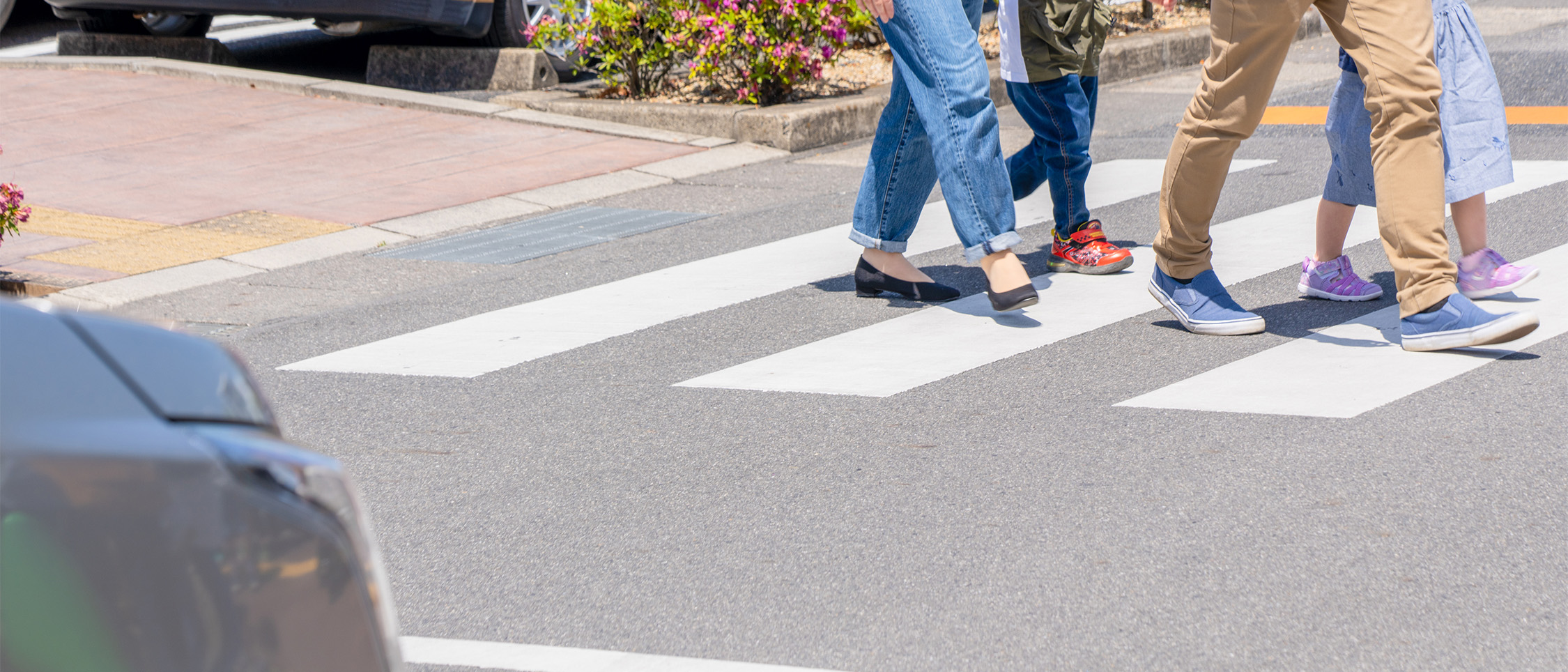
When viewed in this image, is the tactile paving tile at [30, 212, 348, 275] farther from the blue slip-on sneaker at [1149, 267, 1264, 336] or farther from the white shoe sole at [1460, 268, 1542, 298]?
the white shoe sole at [1460, 268, 1542, 298]

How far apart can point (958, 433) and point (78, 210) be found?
16.0 ft

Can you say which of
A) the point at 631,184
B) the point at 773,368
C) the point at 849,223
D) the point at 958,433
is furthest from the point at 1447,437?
the point at 631,184

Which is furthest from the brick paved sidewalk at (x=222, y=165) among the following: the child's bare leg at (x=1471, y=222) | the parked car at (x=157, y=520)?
the parked car at (x=157, y=520)

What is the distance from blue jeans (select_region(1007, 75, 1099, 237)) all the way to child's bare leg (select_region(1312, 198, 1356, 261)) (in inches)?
31.3

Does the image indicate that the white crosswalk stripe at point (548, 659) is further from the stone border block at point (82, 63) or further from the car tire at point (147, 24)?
the car tire at point (147, 24)

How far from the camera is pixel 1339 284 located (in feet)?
14.8

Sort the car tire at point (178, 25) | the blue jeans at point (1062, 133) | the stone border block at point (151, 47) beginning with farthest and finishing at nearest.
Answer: the car tire at point (178, 25) → the stone border block at point (151, 47) → the blue jeans at point (1062, 133)

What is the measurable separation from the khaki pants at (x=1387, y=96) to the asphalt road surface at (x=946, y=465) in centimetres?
28

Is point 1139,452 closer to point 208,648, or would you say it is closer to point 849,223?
point 208,648

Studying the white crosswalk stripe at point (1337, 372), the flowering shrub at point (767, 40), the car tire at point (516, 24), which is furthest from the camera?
the car tire at point (516, 24)

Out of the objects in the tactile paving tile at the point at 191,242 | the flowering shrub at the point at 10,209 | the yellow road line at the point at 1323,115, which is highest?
the flowering shrub at the point at 10,209

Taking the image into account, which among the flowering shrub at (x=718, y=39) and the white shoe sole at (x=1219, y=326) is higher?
the flowering shrub at (x=718, y=39)

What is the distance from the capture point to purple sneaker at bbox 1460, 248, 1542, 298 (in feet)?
13.8

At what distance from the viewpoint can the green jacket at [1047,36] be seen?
4.74 m
